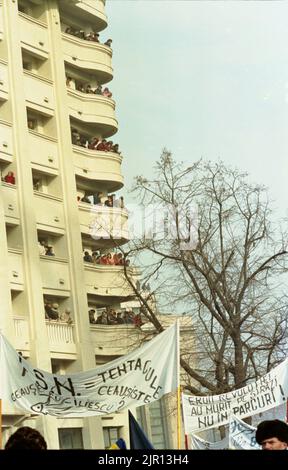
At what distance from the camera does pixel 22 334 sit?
20391 millimetres

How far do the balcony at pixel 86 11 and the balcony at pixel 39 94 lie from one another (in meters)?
2.11

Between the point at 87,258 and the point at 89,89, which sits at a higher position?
the point at 89,89

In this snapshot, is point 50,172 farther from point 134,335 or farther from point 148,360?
point 148,360

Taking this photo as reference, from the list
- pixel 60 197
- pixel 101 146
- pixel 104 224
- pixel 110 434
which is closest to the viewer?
pixel 110 434

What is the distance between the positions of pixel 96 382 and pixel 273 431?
18.2 ft

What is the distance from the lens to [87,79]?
25.8 m

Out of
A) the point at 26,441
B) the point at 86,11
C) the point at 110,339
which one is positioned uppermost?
the point at 86,11

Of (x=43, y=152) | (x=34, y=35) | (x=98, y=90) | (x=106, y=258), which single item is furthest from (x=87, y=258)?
(x=34, y=35)

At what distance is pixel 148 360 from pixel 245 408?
213 cm

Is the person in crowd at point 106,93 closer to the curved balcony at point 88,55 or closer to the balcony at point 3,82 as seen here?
the curved balcony at point 88,55

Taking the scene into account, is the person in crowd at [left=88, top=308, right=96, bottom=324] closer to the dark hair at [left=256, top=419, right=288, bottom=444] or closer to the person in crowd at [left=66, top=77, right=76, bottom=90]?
the person in crowd at [left=66, top=77, right=76, bottom=90]

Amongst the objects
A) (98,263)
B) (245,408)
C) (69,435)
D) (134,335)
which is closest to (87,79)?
(98,263)

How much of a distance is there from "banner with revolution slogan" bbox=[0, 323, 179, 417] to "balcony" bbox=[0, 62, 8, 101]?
13.4 meters

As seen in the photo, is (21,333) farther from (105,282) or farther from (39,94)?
(39,94)
